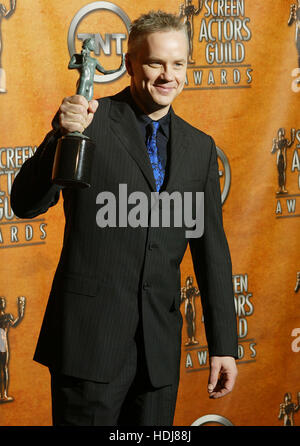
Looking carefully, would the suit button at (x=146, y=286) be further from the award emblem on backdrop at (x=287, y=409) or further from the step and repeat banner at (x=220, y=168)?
the award emblem on backdrop at (x=287, y=409)

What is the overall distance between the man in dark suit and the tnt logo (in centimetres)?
76

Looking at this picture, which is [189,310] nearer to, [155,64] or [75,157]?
[155,64]

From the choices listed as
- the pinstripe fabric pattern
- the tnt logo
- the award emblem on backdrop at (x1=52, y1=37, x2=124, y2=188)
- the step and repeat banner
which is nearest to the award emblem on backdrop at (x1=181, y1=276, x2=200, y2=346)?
the step and repeat banner

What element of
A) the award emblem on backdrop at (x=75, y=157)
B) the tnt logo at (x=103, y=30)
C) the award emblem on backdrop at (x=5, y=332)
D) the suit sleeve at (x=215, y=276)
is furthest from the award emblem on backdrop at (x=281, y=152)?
the award emblem on backdrop at (x=75, y=157)

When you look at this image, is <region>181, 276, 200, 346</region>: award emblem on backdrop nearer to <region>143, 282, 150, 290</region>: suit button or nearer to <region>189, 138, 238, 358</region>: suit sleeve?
<region>189, 138, 238, 358</region>: suit sleeve

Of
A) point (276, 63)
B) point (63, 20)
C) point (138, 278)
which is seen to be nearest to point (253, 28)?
point (276, 63)

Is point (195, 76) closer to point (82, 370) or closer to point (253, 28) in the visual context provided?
point (253, 28)

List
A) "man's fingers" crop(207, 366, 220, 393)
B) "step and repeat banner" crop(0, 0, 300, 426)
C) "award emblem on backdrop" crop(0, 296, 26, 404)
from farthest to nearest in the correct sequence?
1. "award emblem on backdrop" crop(0, 296, 26, 404)
2. "step and repeat banner" crop(0, 0, 300, 426)
3. "man's fingers" crop(207, 366, 220, 393)

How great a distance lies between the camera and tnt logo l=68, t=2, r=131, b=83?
2123mm

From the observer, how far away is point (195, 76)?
92.0 inches

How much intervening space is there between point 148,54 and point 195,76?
3.29 feet

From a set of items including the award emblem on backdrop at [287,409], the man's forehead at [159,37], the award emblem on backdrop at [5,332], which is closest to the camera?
the man's forehead at [159,37]

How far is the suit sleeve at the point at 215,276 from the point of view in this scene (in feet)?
5.03

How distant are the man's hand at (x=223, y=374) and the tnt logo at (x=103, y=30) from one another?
1060 millimetres
